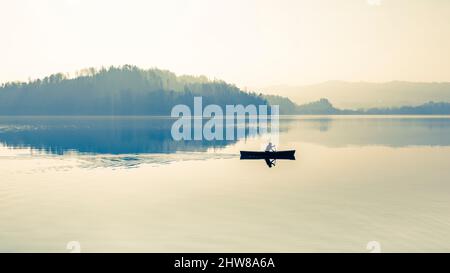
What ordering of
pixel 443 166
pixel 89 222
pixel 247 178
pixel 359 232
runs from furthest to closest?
pixel 443 166
pixel 247 178
pixel 89 222
pixel 359 232

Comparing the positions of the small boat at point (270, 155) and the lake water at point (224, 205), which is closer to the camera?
the lake water at point (224, 205)

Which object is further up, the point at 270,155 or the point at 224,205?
the point at 270,155

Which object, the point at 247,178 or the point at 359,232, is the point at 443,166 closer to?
the point at 247,178

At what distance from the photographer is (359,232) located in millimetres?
26922

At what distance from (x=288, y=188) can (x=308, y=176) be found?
7.76 metres

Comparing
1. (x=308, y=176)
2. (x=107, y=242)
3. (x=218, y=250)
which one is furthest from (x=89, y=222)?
(x=308, y=176)

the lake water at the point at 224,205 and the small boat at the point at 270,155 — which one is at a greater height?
the small boat at the point at 270,155

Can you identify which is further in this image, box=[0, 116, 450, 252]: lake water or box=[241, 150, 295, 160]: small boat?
box=[241, 150, 295, 160]: small boat

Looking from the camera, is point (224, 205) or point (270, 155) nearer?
point (224, 205)

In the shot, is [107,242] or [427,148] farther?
[427,148]

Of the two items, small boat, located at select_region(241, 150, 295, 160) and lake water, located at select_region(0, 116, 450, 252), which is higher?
small boat, located at select_region(241, 150, 295, 160)

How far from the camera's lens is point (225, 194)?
38.3 meters
